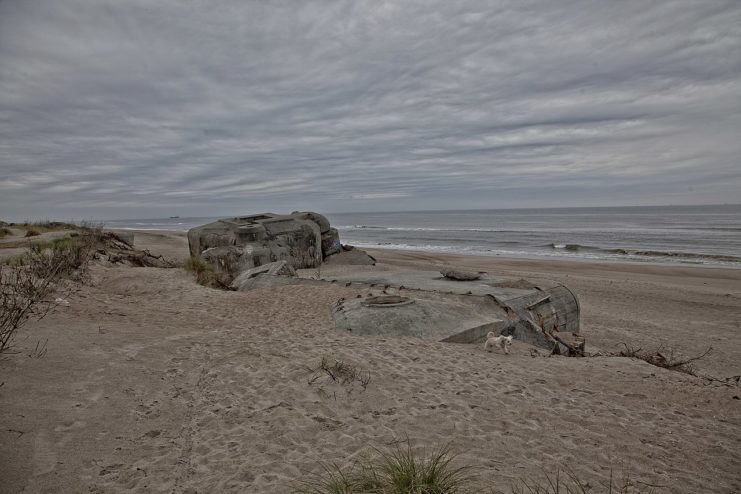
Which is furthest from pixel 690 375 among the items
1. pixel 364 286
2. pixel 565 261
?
pixel 565 261

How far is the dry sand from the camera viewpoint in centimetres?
357

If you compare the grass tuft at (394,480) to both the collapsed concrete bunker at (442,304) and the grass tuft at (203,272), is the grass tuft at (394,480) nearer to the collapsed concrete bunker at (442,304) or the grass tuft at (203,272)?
the collapsed concrete bunker at (442,304)

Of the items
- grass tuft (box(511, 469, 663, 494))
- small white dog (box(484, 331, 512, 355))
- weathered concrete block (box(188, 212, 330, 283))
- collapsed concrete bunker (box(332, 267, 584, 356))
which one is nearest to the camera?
grass tuft (box(511, 469, 663, 494))

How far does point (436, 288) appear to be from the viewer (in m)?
10.3

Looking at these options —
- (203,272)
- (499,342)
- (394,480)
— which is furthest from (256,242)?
(394,480)

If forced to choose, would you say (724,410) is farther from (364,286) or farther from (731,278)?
(731,278)

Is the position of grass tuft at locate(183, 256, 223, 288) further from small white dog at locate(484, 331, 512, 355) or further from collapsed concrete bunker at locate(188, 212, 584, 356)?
small white dog at locate(484, 331, 512, 355)

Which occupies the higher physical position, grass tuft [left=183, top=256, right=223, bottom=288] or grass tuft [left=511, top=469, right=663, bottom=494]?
grass tuft [left=183, top=256, right=223, bottom=288]

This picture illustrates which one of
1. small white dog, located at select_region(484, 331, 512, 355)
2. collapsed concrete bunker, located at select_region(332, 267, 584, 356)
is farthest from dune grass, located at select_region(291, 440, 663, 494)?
collapsed concrete bunker, located at select_region(332, 267, 584, 356)

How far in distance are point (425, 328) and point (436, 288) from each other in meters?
2.62

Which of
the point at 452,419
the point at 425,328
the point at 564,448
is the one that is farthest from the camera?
the point at 425,328

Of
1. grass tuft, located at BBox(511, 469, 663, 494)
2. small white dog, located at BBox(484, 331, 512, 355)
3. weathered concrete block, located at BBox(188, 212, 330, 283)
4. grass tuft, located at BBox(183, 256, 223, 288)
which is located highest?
weathered concrete block, located at BBox(188, 212, 330, 283)

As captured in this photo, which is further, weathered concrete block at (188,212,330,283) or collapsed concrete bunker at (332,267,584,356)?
weathered concrete block at (188,212,330,283)

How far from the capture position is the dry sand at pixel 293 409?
3.57 metres
